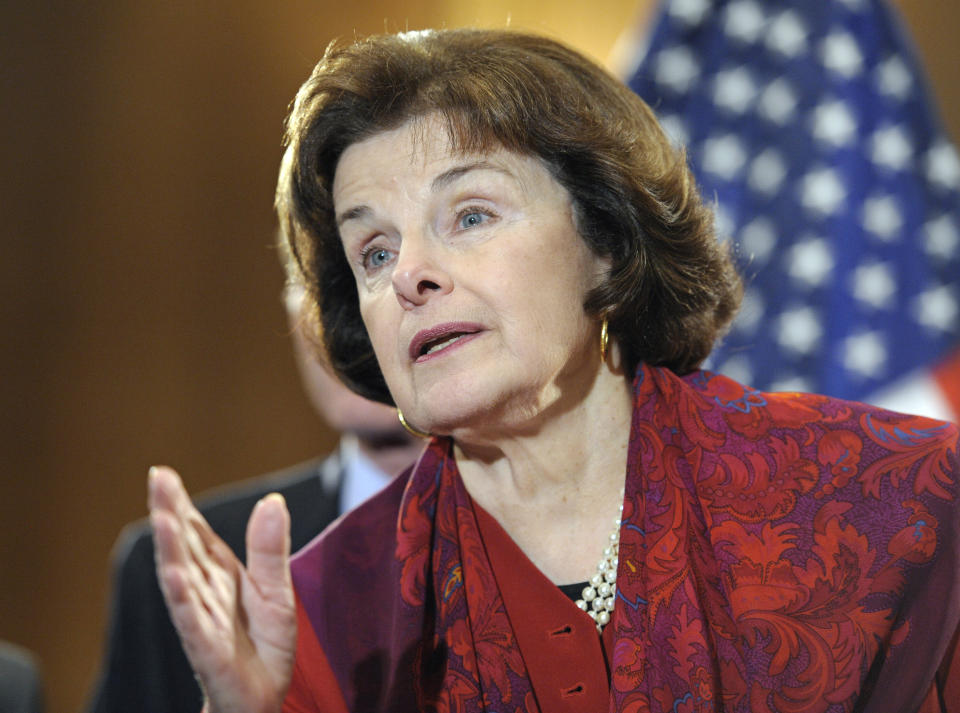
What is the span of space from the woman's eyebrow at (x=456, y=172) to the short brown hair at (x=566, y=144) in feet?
0.10

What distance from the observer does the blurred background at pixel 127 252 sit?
3768 millimetres

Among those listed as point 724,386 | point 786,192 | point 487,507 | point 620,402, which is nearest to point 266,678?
point 487,507

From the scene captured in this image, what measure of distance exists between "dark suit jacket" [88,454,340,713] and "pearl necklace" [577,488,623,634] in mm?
1207

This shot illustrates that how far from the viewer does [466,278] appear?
4.94ft

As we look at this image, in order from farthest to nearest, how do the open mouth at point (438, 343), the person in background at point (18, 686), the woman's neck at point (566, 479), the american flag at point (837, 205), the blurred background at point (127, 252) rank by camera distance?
the blurred background at point (127, 252), the american flag at point (837, 205), the person in background at point (18, 686), the woman's neck at point (566, 479), the open mouth at point (438, 343)

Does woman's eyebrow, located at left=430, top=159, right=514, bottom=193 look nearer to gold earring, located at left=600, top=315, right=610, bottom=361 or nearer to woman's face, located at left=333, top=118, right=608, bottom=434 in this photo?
woman's face, located at left=333, top=118, right=608, bottom=434

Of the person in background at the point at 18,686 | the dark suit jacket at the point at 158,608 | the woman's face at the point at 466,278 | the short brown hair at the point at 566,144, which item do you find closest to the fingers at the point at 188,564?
the woman's face at the point at 466,278

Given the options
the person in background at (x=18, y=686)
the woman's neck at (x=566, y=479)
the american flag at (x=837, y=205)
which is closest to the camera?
the woman's neck at (x=566, y=479)

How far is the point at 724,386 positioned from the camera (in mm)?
1734

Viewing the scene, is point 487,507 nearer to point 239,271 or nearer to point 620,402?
point 620,402

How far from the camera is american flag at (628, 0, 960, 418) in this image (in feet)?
9.65

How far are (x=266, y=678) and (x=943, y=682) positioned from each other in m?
0.99

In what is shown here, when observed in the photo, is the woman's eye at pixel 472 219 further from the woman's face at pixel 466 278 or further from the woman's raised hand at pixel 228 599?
the woman's raised hand at pixel 228 599

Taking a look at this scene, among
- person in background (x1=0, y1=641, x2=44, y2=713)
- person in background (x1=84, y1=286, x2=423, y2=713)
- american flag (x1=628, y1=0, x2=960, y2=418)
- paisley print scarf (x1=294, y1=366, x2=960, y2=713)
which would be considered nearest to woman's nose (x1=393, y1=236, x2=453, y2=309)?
paisley print scarf (x1=294, y1=366, x2=960, y2=713)
